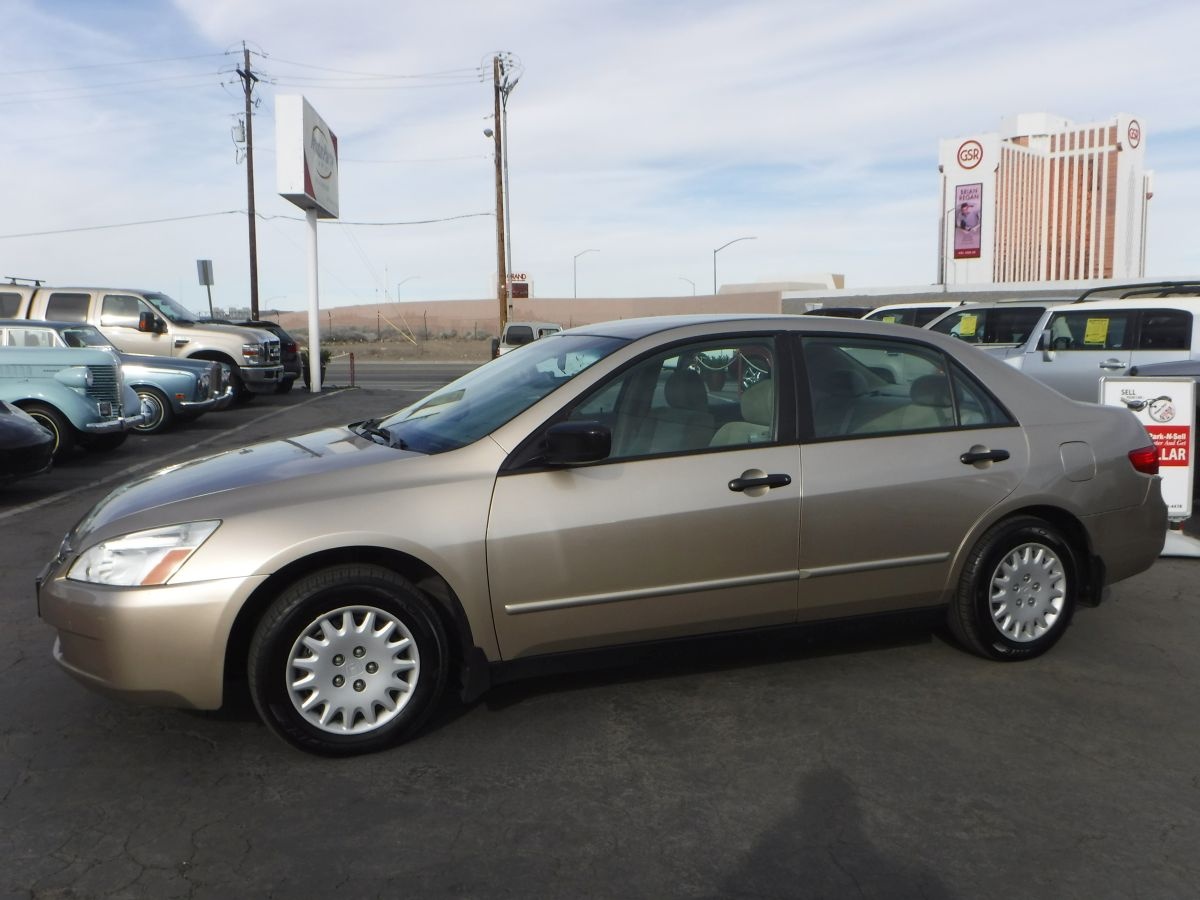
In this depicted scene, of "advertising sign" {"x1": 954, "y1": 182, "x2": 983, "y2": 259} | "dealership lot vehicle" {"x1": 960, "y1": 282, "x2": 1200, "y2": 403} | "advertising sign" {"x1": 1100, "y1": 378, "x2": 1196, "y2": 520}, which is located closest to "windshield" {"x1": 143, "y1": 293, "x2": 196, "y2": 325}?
"dealership lot vehicle" {"x1": 960, "y1": 282, "x2": 1200, "y2": 403}

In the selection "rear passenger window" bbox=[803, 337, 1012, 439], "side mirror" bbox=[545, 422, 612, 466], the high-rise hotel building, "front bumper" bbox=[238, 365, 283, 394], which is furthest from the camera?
the high-rise hotel building

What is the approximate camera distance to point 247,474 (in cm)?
432

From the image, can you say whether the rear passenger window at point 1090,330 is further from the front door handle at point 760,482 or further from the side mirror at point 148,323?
the side mirror at point 148,323

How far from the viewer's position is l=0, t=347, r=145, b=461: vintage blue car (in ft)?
39.4

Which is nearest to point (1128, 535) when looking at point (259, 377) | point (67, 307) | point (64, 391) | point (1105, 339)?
point (1105, 339)

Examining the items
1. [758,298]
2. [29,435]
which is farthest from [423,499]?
[758,298]

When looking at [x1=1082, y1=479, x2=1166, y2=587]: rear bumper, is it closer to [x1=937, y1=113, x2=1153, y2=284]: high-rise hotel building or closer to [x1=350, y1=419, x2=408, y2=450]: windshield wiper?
[x1=350, y1=419, x2=408, y2=450]: windshield wiper

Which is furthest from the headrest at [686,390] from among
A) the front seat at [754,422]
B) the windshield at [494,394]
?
the windshield at [494,394]

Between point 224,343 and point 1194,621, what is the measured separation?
17.7 meters

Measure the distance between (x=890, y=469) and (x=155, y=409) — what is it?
13384 mm

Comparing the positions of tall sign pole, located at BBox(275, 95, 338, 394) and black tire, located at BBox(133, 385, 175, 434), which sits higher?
tall sign pole, located at BBox(275, 95, 338, 394)

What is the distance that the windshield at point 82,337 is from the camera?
1385 cm

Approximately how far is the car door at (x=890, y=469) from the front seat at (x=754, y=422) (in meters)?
0.16

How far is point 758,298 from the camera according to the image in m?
81.1
